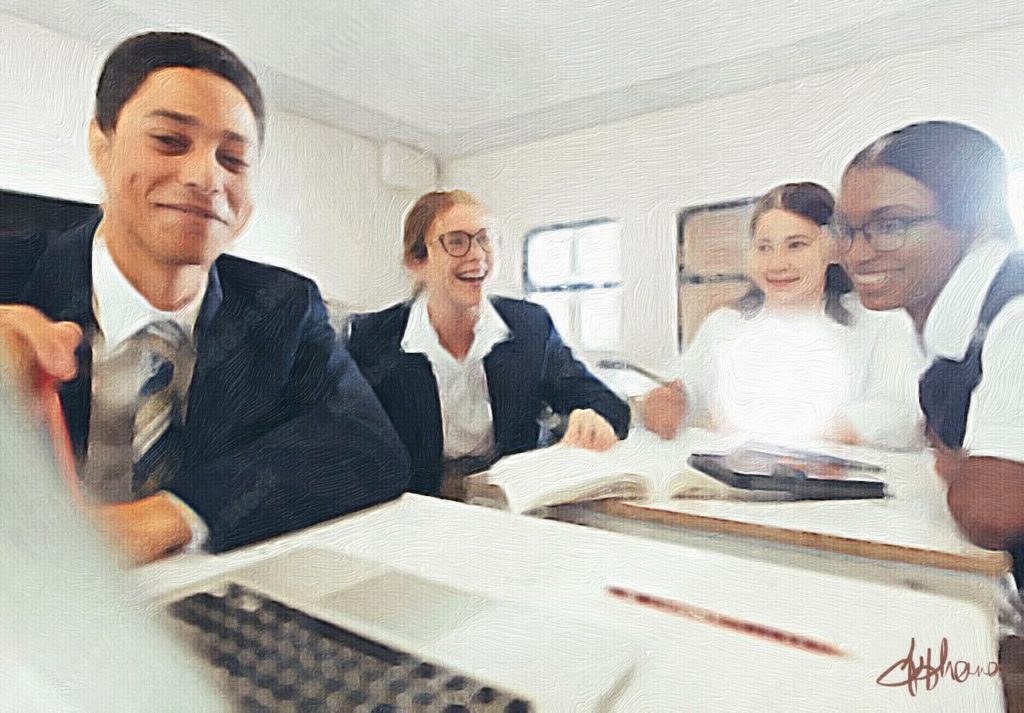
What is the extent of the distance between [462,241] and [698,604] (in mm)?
428

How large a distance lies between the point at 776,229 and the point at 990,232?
0.21 metres

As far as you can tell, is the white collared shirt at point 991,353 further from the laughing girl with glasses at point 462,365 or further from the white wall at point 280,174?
the white wall at point 280,174

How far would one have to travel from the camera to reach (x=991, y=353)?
0.80m

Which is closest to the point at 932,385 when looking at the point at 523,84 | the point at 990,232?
the point at 990,232

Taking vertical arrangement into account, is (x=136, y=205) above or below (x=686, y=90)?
below

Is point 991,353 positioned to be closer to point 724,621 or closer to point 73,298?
point 724,621

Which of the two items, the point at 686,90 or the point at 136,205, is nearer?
the point at 136,205

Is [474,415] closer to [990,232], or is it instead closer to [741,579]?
[741,579]

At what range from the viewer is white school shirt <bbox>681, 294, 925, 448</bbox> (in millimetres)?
800

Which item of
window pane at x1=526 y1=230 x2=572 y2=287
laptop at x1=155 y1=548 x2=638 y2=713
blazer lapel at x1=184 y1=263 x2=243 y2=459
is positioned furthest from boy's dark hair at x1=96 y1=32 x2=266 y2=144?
laptop at x1=155 y1=548 x2=638 y2=713

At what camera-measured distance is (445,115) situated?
770 millimetres

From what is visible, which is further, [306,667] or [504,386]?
[504,386]

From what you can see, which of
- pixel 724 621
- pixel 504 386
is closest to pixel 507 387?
pixel 504 386

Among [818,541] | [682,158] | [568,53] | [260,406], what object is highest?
[568,53]
